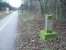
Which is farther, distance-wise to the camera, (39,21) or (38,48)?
(39,21)

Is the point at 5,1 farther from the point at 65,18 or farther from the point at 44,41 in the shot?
the point at 65,18

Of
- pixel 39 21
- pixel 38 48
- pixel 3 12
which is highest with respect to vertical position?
pixel 3 12

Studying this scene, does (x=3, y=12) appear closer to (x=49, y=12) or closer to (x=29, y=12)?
(x=29, y=12)

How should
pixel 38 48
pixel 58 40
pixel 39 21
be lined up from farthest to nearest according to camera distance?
pixel 39 21, pixel 58 40, pixel 38 48

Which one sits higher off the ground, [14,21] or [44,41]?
[14,21]

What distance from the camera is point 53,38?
6.02ft

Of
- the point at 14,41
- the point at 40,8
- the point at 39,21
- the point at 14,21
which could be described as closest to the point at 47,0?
the point at 40,8

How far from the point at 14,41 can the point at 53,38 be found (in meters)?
0.38

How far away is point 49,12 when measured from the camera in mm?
1955

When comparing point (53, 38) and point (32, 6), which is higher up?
point (32, 6)

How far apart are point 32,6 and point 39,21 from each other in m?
0.18

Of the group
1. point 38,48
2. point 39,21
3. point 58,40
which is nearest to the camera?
point 38,48

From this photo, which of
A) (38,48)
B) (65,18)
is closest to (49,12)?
(65,18)

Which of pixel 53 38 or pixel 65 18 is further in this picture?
pixel 65 18
